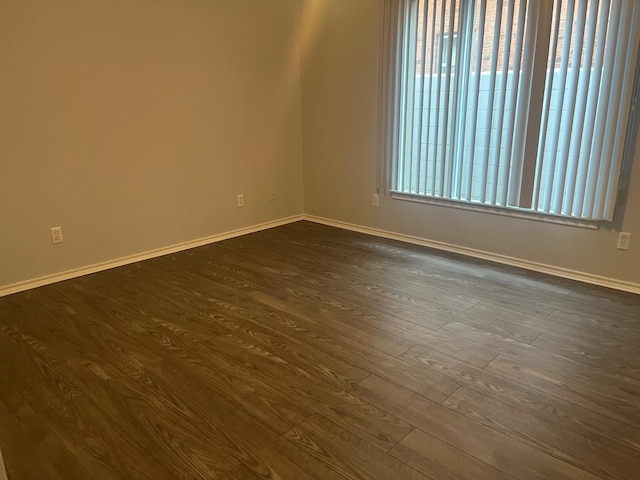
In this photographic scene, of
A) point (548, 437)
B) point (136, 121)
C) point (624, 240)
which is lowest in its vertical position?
point (548, 437)

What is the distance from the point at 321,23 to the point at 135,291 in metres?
3.01

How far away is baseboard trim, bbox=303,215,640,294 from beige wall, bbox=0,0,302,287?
3.26ft

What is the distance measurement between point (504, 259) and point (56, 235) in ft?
11.1

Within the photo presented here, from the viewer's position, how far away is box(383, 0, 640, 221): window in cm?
285

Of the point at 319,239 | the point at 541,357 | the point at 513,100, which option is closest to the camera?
the point at 541,357

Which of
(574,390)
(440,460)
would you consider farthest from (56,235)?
(574,390)

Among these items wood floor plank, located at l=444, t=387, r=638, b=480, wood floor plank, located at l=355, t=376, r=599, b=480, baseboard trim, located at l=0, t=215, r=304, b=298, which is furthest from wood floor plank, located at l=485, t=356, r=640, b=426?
baseboard trim, located at l=0, t=215, r=304, b=298

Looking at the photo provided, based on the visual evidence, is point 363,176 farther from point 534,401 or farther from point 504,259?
point 534,401

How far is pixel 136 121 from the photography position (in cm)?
351

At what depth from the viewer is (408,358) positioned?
224cm

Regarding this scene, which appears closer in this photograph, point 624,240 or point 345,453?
point 345,453

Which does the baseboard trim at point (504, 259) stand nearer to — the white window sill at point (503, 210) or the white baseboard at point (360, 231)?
the white baseboard at point (360, 231)

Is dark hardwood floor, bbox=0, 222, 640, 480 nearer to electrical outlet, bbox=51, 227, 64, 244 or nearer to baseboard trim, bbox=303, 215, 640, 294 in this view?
baseboard trim, bbox=303, 215, 640, 294

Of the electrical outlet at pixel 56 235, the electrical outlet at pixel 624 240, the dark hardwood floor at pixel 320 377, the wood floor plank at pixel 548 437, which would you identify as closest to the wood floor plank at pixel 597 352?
the dark hardwood floor at pixel 320 377
